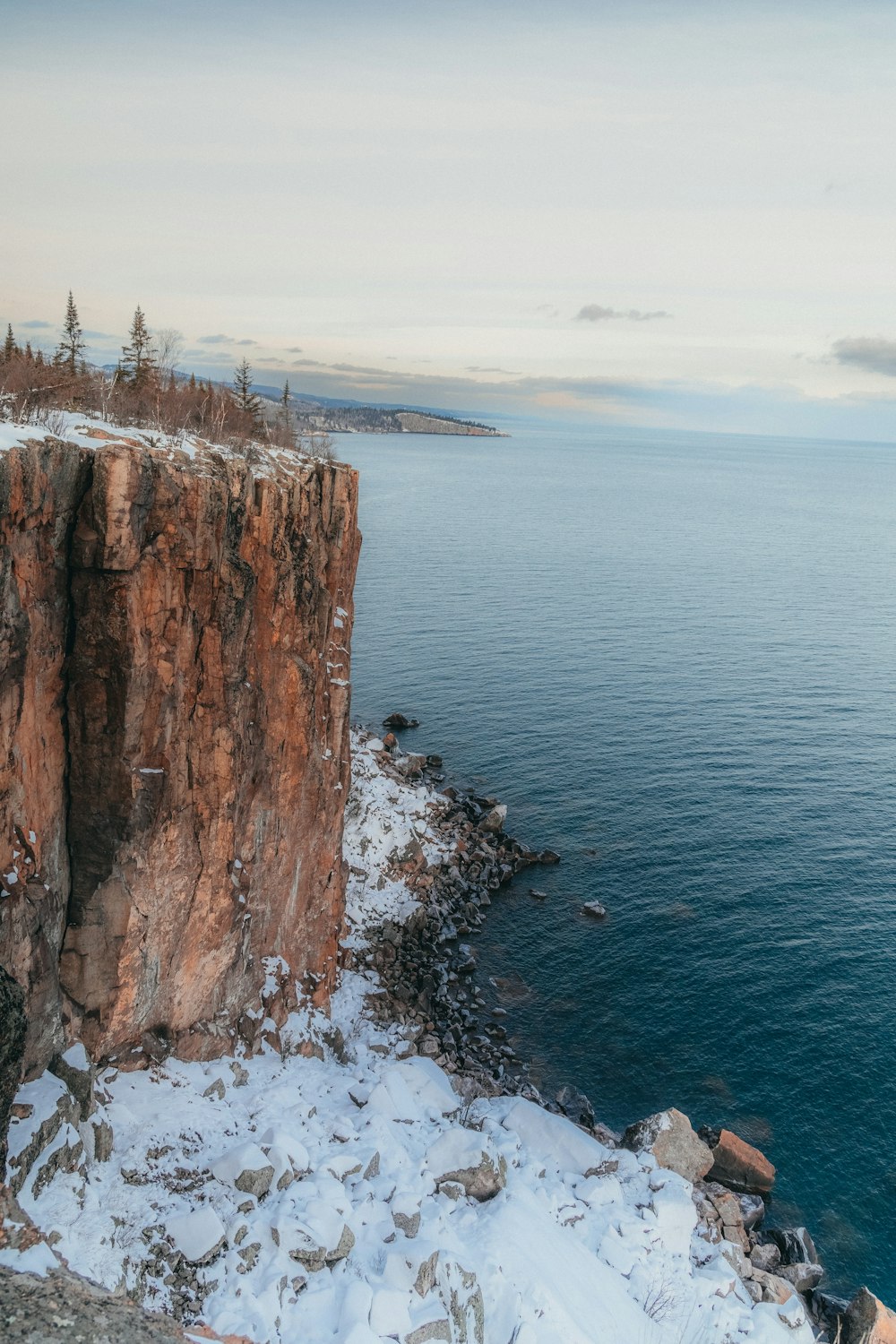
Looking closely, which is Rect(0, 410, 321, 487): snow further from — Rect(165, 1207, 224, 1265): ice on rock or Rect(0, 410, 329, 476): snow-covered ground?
Rect(165, 1207, 224, 1265): ice on rock

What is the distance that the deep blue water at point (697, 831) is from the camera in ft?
123

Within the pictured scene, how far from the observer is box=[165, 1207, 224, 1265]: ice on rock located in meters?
21.0

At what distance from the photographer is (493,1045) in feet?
132

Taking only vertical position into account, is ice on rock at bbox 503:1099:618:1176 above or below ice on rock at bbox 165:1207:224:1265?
below

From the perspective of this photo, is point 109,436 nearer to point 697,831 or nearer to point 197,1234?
point 197,1234

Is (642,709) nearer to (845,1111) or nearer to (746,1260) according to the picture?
(845,1111)

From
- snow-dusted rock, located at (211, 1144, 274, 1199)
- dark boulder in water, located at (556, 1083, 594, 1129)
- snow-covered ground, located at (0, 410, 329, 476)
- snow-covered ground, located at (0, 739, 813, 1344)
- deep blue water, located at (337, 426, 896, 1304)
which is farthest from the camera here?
deep blue water, located at (337, 426, 896, 1304)

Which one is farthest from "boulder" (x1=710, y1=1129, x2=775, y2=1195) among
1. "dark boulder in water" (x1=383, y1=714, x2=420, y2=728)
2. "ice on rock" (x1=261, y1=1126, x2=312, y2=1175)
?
"dark boulder in water" (x1=383, y1=714, x2=420, y2=728)

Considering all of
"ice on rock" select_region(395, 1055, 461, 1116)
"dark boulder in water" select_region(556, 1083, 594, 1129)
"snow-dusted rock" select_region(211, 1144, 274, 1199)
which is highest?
"snow-dusted rock" select_region(211, 1144, 274, 1199)

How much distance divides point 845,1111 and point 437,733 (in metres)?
40.5

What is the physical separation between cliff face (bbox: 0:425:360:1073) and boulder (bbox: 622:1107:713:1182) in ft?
49.6

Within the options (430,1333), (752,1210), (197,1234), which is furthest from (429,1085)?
(752,1210)

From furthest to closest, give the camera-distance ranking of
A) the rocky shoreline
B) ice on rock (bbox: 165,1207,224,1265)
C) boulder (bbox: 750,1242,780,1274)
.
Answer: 1. boulder (bbox: 750,1242,780,1274)
2. the rocky shoreline
3. ice on rock (bbox: 165,1207,224,1265)

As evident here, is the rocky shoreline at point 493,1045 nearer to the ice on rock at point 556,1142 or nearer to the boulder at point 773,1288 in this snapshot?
the boulder at point 773,1288
